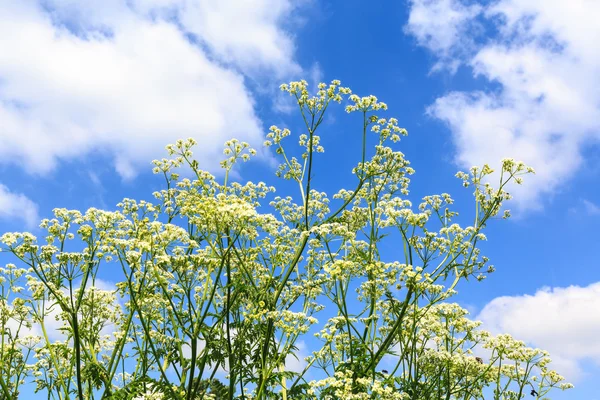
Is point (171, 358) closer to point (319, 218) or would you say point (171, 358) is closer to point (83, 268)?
point (83, 268)

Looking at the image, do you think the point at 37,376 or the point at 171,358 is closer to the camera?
the point at 171,358

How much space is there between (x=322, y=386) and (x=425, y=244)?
12.0 ft

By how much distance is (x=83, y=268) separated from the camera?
10.7m

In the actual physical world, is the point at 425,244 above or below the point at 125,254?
above

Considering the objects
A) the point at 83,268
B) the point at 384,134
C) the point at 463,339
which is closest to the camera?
the point at 83,268

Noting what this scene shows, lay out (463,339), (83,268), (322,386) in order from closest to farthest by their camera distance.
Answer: (322,386)
(83,268)
(463,339)

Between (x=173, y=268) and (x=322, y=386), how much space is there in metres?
3.52

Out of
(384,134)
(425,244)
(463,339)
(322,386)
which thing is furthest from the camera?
(384,134)

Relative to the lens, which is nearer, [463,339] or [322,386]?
[322,386]

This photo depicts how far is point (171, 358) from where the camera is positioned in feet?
36.2

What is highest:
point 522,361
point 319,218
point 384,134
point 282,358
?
point 384,134

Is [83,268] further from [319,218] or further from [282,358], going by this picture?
[319,218]

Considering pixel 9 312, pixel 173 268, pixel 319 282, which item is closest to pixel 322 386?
pixel 319 282

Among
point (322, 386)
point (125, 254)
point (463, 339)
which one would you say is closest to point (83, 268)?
point (125, 254)
